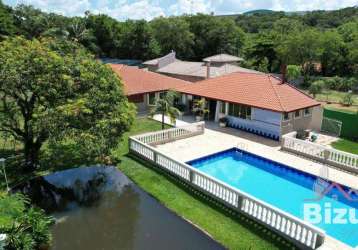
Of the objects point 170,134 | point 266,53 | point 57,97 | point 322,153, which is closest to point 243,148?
point 322,153

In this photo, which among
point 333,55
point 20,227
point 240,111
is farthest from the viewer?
point 333,55

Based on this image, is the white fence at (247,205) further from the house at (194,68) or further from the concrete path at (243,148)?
the house at (194,68)

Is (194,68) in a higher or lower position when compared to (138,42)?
lower

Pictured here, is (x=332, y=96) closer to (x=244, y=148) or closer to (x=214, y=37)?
(x=244, y=148)

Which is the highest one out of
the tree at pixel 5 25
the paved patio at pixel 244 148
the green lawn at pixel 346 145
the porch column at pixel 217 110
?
the tree at pixel 5 25

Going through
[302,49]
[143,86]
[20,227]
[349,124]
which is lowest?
[20,227]

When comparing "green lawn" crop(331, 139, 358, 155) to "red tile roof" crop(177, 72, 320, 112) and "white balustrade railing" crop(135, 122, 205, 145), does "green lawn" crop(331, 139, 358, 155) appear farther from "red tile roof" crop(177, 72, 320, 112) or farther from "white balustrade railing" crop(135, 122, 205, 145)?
"white balustrade railing" crop(135, 122, 205, 145)

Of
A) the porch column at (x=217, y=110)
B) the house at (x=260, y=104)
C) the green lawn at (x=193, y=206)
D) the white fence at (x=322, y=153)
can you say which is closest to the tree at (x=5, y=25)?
the house at (x=260, y=104)
